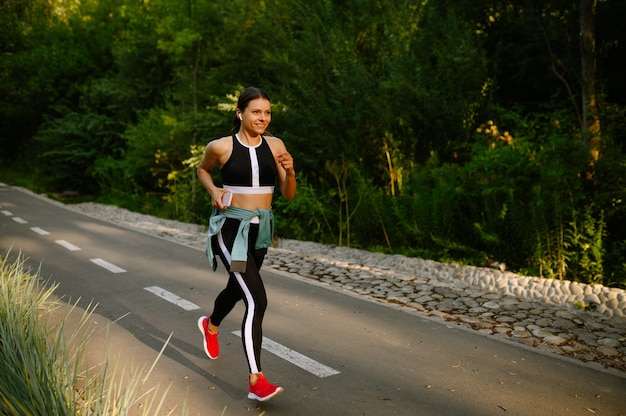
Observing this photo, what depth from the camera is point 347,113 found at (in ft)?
40.1

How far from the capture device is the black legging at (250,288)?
149 inches

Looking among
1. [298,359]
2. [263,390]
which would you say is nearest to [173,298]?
[298,359]

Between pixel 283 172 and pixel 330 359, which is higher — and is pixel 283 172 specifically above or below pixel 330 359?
above

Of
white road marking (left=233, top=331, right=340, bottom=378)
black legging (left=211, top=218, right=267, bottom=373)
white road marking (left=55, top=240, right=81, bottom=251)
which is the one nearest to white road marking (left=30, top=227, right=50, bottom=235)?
white road marking (left=55, top=240, right=81, bottom=251)

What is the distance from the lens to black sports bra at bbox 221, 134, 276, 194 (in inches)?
152

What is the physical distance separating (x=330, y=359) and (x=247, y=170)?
1.94m

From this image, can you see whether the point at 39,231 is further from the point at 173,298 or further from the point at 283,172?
the point at 283,172

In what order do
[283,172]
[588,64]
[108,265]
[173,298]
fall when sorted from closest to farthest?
[283,172], [173,298], [108,265], [588,64]

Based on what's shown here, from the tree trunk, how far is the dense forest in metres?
0.02

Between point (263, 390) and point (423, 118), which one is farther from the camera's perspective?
point (423, 118)

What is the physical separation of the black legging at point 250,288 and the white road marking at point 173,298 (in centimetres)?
246

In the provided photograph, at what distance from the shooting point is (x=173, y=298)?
6.71 metres

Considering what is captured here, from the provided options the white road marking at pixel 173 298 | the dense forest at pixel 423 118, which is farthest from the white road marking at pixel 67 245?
the dense forest at pixel 423 118

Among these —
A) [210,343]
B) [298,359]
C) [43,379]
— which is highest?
[43,379]
